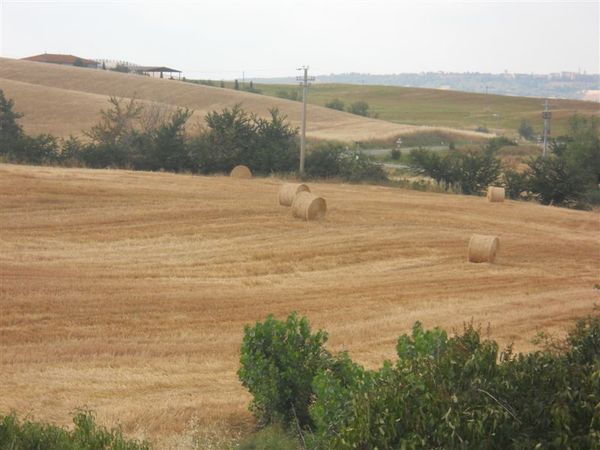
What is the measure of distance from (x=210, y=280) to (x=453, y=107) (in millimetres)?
109518

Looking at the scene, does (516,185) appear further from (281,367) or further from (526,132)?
(526,132)

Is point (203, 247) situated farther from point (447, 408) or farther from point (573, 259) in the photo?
point (447, 408)

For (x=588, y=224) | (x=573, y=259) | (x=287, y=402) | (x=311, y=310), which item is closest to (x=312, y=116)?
(x=588, y=224)

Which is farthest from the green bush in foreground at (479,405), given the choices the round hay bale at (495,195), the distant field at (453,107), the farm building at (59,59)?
the farm building at (59,59)

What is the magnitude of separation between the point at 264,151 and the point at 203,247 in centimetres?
2021

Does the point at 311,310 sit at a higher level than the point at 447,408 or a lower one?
lower

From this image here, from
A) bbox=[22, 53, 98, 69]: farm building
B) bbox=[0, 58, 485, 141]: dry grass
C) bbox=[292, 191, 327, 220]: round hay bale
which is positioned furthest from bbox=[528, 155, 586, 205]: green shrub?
bbox=[22, 53, 98, 69]: farm building

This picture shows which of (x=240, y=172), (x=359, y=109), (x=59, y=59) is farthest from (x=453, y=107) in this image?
(x=240, y=172)

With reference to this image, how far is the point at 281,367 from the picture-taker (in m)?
9.43

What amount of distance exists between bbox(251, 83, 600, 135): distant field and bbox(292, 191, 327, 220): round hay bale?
67687mm

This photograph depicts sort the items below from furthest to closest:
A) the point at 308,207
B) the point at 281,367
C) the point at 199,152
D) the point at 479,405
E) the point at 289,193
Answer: the point at 199,152 → the point at 289,193 → the point at 308,207 → the point at 281,367 → the point at 479,405

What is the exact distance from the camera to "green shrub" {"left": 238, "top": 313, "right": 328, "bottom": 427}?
365 inches

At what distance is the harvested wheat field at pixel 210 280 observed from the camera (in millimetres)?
11770

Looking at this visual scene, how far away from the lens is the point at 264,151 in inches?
1688
